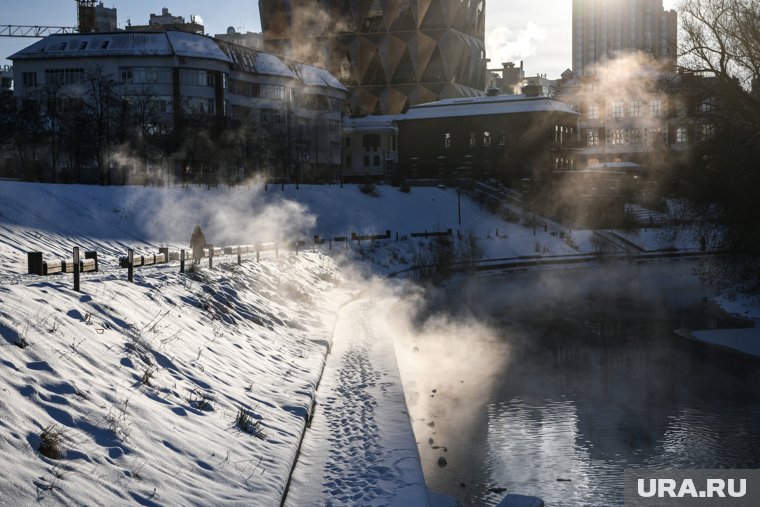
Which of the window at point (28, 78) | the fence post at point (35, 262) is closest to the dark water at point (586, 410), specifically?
the fence post at point (35, 262)

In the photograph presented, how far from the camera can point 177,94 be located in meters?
66.8

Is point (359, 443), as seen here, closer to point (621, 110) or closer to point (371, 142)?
point (371, 142)

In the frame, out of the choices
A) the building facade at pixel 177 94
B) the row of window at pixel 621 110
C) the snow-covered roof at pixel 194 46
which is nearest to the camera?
the building facade at pixel 177 94

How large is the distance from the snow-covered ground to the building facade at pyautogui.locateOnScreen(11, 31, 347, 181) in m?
29.3

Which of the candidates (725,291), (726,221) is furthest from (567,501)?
(725,291)

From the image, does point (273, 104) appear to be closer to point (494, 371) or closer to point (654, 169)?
point (654, 169)

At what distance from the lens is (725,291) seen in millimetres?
37062

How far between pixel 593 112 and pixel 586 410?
89.1 m

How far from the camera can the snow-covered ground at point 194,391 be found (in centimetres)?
979

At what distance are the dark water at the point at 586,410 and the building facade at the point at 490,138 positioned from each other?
147ft

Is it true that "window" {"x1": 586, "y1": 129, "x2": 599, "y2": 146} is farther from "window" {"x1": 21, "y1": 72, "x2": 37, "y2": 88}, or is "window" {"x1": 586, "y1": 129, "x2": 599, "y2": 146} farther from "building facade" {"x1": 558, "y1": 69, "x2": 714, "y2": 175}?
"window" {"x1": 21, "y1": 72, "x2": 37, "y2": 88}

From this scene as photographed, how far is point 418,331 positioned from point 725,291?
1710 centimetres

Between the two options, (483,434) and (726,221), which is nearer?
(483,434)

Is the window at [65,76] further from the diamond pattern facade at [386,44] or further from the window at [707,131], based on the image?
the window at [707,131]
